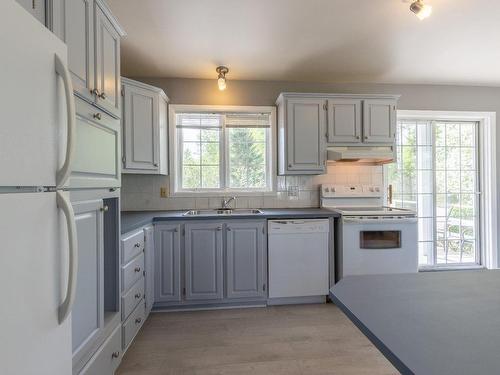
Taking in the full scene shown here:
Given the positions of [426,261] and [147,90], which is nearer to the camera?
[147,90]

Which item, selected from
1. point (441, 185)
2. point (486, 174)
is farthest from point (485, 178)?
point (441, 185)

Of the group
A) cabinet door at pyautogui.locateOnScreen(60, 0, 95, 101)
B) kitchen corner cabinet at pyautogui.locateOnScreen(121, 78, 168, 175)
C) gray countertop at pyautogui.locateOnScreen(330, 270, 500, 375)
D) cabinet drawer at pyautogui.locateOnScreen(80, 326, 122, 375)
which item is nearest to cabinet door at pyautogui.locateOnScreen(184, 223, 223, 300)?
kitchen corner cabinet at pyautogui.locateOnScreen(121, 78, 168, 175)

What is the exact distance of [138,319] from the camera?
2100mm

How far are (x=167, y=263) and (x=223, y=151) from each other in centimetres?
145

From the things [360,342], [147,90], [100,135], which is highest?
[147,90]

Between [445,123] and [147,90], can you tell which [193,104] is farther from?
[445,123]

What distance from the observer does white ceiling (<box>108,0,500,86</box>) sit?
6.45 feet

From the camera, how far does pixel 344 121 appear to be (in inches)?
119

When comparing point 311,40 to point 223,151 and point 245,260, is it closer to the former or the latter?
point 223,151

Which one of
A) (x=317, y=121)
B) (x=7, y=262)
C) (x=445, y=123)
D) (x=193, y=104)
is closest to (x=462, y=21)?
(x=317, y=121)

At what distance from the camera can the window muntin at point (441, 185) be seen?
3547 mm

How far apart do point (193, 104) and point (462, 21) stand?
261 centimetres

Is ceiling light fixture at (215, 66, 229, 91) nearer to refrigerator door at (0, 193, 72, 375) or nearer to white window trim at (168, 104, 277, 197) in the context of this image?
white window trim at (168, 104, 277, 197)

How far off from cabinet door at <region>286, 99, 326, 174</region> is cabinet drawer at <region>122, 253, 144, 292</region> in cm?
175
